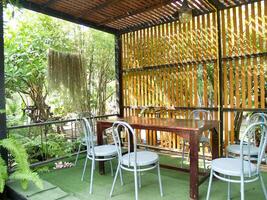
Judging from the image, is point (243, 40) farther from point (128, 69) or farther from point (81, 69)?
point (81, 69)

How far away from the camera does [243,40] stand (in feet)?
12.2

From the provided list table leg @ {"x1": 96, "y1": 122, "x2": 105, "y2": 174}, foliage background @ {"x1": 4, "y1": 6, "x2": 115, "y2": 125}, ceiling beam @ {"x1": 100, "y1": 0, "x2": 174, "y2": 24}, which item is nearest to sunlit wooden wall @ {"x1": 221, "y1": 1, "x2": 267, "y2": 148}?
ceiling beam @ {"x1": 100, "y1": 0, "x2": 174, "y2": 24}

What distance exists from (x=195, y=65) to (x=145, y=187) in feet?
7.76

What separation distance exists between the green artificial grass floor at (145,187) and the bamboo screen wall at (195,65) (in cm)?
113

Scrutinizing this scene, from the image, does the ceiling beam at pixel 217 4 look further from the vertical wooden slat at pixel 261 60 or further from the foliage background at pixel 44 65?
the foliage background at pixel 44 65

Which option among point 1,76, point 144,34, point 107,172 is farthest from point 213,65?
point 1,76

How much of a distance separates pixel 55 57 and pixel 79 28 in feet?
5.06

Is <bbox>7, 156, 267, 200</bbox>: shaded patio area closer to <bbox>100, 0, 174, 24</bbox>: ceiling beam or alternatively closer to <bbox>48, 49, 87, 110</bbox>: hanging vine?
<bbox>48, 49, 87, 110</bbox>: hanging vine

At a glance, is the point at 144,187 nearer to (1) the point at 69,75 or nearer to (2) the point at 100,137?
(2) the point at 100,137

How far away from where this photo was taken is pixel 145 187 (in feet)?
9.82

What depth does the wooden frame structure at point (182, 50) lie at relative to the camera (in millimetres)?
3643

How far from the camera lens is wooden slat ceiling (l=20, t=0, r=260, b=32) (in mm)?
3883

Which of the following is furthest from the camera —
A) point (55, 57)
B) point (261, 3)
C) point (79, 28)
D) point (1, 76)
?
point (79, 28)

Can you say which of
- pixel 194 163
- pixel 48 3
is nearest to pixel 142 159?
pixel 194 163
